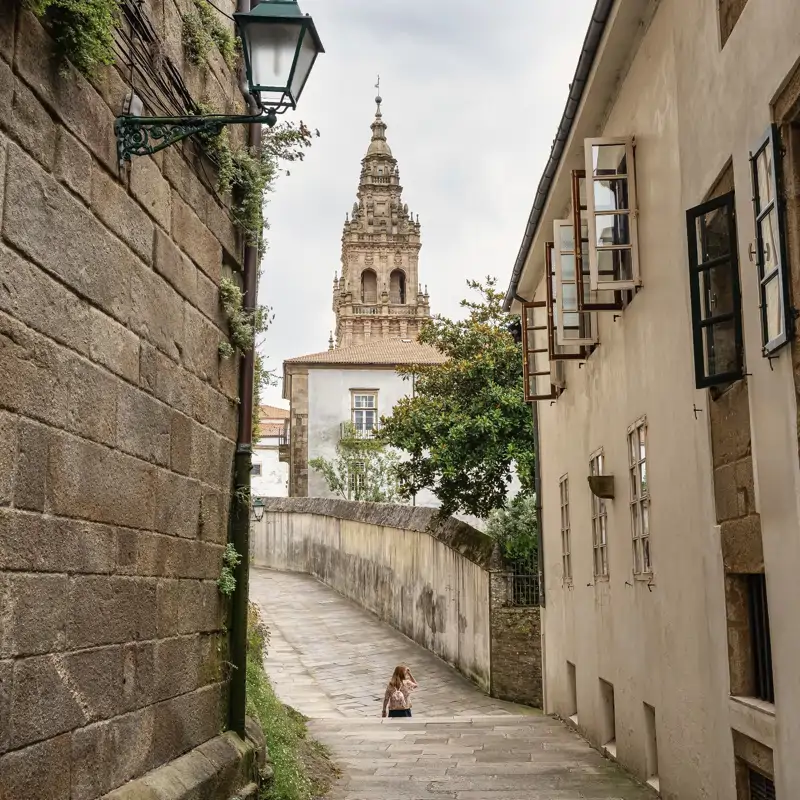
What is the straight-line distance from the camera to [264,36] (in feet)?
18.2

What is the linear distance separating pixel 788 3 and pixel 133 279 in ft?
11.2

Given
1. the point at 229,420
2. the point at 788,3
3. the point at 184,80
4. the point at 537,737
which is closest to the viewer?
the point at 788,3

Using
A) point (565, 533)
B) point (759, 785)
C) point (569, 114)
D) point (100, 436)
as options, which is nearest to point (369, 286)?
point (565, 533)

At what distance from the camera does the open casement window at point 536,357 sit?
44.7 ft

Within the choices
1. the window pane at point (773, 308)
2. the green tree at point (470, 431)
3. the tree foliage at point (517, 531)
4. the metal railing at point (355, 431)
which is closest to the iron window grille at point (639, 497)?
the window pane at point (773, 308)

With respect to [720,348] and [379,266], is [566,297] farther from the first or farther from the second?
[379,266]

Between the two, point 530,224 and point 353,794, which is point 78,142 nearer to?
point 353,794

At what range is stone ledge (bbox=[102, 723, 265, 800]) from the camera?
5.35 meters

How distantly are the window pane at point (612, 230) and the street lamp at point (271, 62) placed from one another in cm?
418

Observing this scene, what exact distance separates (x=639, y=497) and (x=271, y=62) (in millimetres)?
5142

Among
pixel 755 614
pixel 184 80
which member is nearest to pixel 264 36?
pixel 184 80

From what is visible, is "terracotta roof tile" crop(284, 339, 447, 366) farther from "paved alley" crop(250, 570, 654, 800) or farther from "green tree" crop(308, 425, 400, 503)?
"paved alley" crop(250, 570, 654, 800)

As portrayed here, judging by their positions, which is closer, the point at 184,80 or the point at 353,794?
the point at 184,80

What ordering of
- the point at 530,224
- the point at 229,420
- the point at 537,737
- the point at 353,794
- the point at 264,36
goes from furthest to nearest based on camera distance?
the point at 530,224
the point at 537,737
the point at 353,794
the point at 229,420
the point at 264,36
